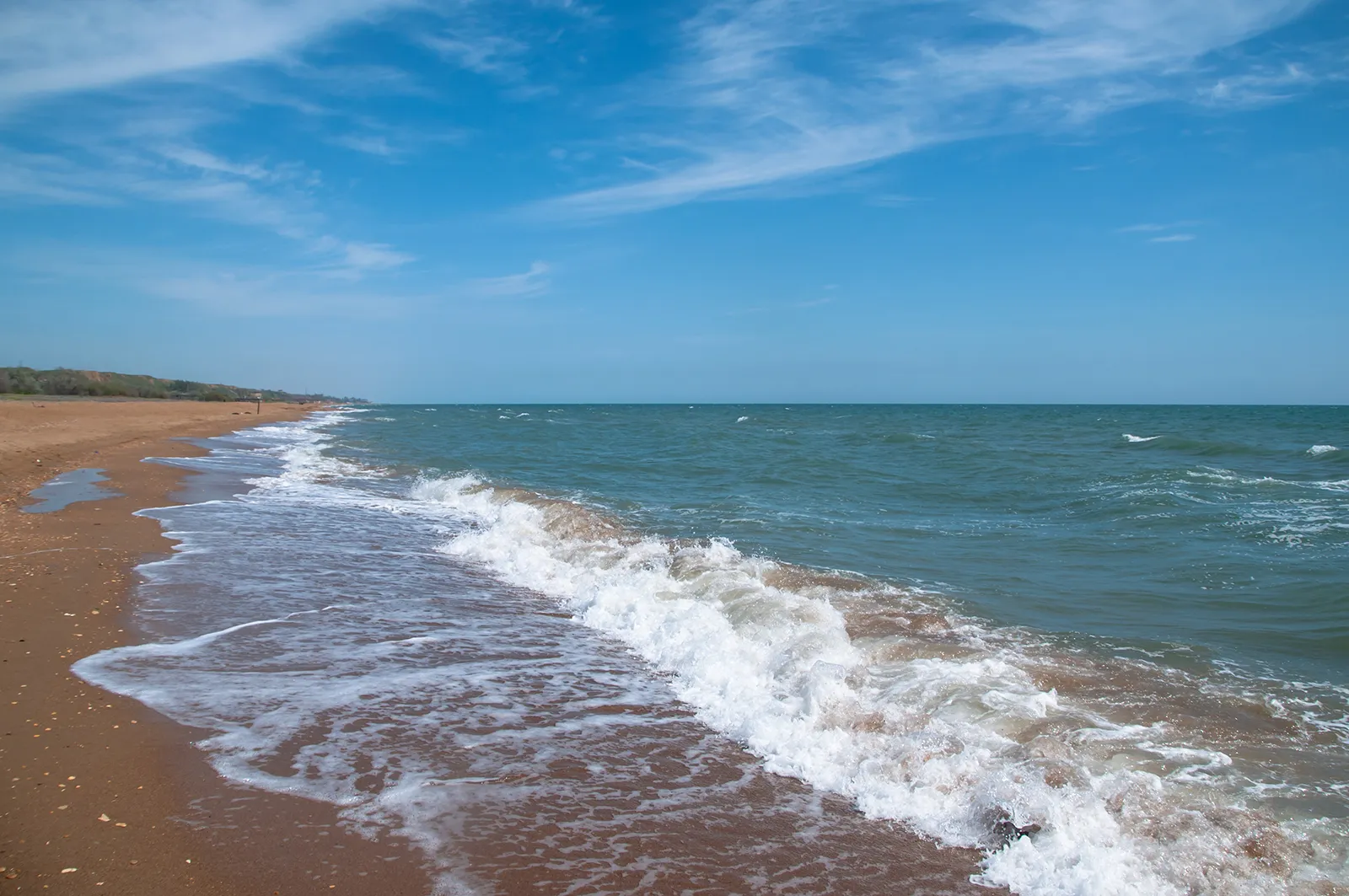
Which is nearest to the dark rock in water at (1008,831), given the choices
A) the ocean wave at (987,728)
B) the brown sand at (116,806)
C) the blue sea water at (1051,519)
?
the ocean wave at (987,728)

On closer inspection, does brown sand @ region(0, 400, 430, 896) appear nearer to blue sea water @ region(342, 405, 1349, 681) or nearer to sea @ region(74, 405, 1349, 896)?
sea @ region(74, 405, 1349, 896)

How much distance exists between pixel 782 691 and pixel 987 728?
1385mm

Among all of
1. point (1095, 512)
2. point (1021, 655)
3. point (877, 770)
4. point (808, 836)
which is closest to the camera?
point (808, 836)

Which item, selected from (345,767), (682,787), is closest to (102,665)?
(345,767)

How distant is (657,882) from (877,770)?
1.61m

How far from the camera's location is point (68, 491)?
1388 cm

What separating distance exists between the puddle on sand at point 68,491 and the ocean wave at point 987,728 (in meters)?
8.93

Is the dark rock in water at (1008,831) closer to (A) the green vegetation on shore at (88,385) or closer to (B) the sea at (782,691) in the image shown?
(B) the sea at (782,691)

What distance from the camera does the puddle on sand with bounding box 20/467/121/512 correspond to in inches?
484

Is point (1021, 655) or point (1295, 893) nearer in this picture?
point (1295, 893)

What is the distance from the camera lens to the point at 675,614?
24.7 feet

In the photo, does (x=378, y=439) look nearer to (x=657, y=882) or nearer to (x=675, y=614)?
(x=675, y=614)

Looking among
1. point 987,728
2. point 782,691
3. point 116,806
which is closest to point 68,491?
point 116,806

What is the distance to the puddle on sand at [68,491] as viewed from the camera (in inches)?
484
